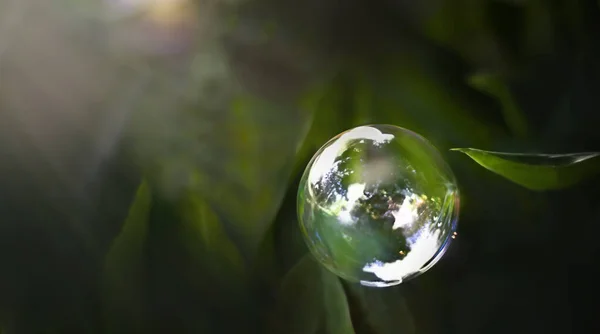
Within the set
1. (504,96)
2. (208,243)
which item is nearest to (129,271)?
(208,243)

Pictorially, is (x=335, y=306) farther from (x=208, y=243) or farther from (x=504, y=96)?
(x=504, y=96)

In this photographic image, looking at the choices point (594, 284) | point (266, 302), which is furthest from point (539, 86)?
point (266, 302)

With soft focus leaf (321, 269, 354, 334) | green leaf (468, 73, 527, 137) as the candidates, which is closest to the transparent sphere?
soft focus leaf (321, 269, 354, 334)

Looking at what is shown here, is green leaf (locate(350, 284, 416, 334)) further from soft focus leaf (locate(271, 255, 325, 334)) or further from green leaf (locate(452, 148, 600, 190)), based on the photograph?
green leaf (locate(452, 148, 600, 190))

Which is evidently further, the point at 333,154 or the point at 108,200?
the point at 108,200

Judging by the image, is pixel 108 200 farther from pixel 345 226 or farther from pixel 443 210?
pixel 443 210

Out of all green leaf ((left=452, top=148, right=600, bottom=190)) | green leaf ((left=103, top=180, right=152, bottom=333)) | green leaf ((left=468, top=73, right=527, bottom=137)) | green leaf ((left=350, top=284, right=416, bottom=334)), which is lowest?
green leaf ((left=350, top=284, right=416, bottom=334))
